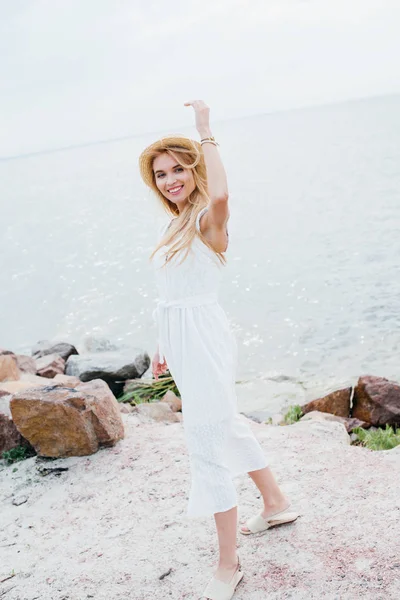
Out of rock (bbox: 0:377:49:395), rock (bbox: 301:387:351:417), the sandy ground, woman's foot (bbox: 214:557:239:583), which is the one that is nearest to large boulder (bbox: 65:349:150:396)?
rock (bbox: 0:377:49:395)

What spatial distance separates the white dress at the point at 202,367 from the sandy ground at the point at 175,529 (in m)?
0.56

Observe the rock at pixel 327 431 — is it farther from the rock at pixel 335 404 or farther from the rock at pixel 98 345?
the rock at pixel 98 345

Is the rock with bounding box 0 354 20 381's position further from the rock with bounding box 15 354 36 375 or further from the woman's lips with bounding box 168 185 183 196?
the woman's lips with bounding box 168 185 183 196

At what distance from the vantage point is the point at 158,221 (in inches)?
134

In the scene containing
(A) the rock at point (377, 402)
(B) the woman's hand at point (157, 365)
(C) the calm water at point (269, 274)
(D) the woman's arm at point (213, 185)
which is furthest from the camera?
(C) the calm water at point (269, 274)

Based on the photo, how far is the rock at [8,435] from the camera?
16.5ft

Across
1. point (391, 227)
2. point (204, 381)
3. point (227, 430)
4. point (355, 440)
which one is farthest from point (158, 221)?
point (391, 227)

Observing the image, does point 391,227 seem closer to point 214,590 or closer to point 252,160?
point 214,590

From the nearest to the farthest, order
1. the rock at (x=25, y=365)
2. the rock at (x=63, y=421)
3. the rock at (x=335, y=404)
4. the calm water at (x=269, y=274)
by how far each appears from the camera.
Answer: the rock at (x=63, y=421), the rock at (x=335, y=404), the rock at (x=25, y=365), the calm water at (x=269, y=274)

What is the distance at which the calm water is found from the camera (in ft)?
33.1

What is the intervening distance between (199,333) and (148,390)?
4.94m

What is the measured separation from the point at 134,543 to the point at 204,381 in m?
1.32

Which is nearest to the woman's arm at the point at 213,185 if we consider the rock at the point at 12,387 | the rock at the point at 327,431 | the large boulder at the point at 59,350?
the rock at the point at 327,431

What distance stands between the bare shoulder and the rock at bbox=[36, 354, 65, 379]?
20.7 ft
